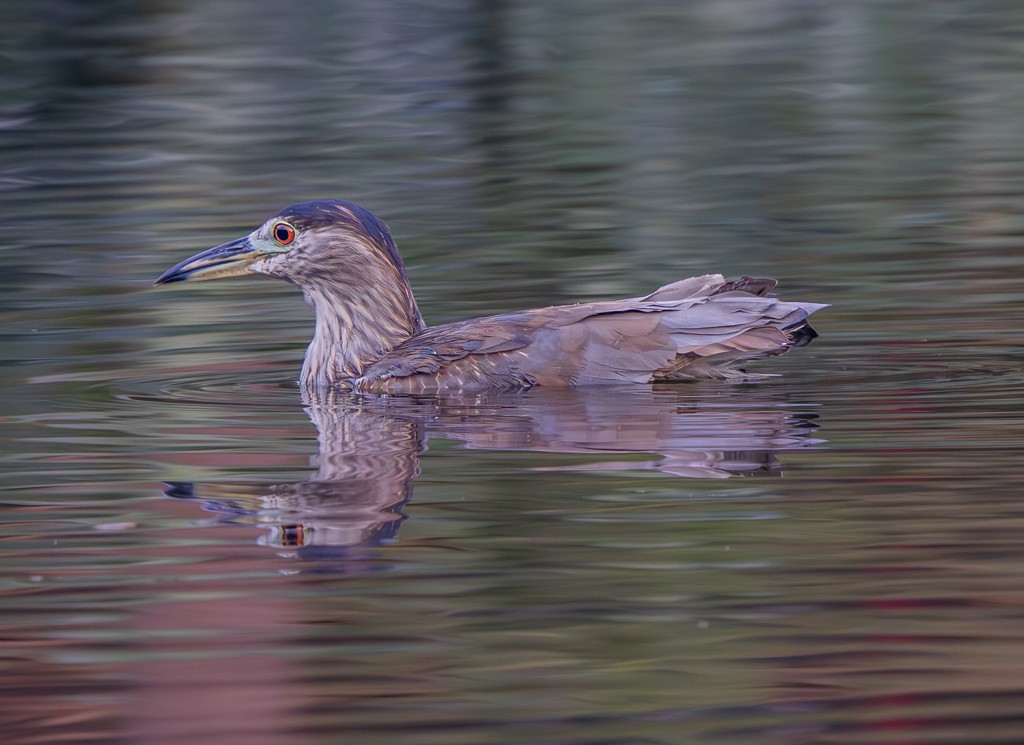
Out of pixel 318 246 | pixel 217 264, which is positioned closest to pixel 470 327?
pixel 318 246

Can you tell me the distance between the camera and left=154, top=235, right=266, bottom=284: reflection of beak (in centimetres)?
997

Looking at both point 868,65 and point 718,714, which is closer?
point 718,714

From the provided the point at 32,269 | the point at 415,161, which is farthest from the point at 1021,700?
the point at 415,161

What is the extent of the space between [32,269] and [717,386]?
6.62m

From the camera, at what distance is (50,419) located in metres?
9.30

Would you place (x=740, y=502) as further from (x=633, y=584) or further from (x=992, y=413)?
(x=992, y=413)

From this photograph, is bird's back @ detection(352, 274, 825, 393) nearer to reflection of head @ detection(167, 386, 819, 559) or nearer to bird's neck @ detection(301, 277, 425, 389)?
reflection of head @ detection(167, 386, 819, 559)

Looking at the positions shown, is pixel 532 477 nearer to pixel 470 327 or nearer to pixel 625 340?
pixel 625 340

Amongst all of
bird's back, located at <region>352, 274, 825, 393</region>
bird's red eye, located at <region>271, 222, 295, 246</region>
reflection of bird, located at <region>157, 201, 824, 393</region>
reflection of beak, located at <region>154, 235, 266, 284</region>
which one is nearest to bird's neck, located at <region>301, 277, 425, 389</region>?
reflection of bird, located at <region>157, 201, 824, 393</region>

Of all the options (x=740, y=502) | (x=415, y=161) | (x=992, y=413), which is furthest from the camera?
(x=415, y=161)

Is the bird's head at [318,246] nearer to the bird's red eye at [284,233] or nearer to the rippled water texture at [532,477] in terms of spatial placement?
the bird's red eye at [284,233]

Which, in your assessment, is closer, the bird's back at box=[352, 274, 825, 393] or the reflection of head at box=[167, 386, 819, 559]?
the reflection of head at box=[167, 386, 819, 559]

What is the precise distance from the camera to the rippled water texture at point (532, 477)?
16.9ft

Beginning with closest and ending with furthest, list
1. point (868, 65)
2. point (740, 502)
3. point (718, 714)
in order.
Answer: point (718, 714) < point (740, 502) < point (868, 65)
